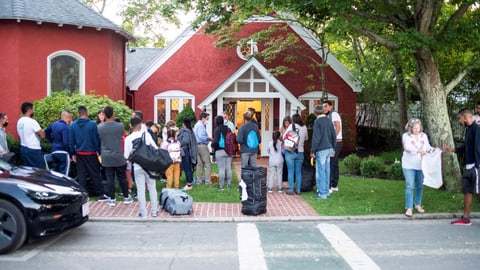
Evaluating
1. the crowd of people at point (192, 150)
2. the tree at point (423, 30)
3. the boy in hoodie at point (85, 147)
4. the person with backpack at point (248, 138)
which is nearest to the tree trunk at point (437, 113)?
the tree at point (423, 30)

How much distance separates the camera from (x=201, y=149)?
12750mm

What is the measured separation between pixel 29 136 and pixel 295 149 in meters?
5.52

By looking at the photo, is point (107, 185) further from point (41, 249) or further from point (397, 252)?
point (397, 252)

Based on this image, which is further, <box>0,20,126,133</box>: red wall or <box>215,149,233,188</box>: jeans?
<box>0,20,126,133</box>: red wall

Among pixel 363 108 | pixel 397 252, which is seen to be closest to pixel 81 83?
pixel 397 252

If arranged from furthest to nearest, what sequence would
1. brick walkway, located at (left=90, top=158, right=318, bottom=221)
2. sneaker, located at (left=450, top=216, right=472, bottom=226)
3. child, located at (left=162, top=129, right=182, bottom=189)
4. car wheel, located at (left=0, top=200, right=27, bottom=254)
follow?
child, located at (left=162, top=129, right=182, bottom=189) → brick walkway, located at (left=90, top=158, right=318, bottom=221) → sneaker, located at (left=450, top=216, right=472, bottom=226) → car wheel, located at (left=0, top=200, right=27, bottom=254)

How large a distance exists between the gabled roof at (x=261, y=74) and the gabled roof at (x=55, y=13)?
3.73 metres

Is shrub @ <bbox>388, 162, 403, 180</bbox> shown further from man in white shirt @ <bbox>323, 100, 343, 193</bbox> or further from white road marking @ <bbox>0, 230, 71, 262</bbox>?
white road marking @ <bbox>0, 230, 71, 262</bbox>

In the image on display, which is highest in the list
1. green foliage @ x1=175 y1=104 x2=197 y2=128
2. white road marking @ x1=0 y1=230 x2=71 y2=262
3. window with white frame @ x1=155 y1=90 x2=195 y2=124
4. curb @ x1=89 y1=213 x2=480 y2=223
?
window with white frame @ x1=155 y1=90 x2=195 y2=124

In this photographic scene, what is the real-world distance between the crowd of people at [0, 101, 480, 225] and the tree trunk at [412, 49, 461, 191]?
1.40m

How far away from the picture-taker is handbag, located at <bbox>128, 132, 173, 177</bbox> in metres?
9.02

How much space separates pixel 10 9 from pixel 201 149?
7.30 metres

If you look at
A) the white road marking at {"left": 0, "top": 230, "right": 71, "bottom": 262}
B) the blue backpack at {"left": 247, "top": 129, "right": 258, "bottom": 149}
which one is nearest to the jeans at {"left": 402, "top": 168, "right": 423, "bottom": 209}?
the blue backpack at {"left": 247, "top": 129, "right": 258, "bottom": 149}

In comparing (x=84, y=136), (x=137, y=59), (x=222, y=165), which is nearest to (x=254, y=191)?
(x=222, y=165)
